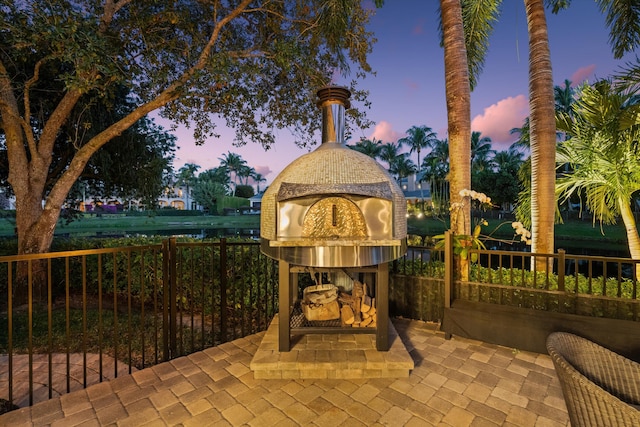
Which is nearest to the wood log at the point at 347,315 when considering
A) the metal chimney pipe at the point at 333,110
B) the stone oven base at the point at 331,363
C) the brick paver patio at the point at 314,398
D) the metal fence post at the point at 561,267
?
the stone oven base at the point at 331,363

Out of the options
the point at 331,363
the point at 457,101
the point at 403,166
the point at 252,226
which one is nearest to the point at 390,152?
the point at 403,166

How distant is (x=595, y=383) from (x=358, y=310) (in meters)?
1.98

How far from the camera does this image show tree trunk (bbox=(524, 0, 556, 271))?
4812 mm

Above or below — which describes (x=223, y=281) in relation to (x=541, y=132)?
below

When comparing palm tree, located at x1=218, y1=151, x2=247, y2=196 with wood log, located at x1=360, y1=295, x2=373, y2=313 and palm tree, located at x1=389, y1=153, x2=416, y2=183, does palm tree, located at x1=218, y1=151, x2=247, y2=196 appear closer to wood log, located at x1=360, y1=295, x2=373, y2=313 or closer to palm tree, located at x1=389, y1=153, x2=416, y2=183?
palm tree, located at x1=389, y1=153, x2=416, y2=183

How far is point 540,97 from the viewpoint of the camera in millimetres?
4945

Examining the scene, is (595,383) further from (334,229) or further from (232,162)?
(232,162)

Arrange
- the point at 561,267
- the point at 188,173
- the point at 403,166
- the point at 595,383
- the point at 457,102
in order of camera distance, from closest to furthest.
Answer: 1. the point at 595,383
2. the point at 561,267
3. the point at 457,102
4. the point at 403,166
5. the point at 188,173

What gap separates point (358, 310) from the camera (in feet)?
10.3

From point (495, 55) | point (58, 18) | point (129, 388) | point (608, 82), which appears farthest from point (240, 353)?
point (495, 55)

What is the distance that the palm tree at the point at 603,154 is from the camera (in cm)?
432

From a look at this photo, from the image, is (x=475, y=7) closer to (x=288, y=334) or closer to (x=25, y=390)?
(x=288, y=334)

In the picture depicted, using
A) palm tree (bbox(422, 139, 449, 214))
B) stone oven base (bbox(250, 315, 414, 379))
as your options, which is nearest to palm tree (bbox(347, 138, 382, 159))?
palm tree (bbox(422, 139, 449, 214))

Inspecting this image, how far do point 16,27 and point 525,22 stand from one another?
843cm
